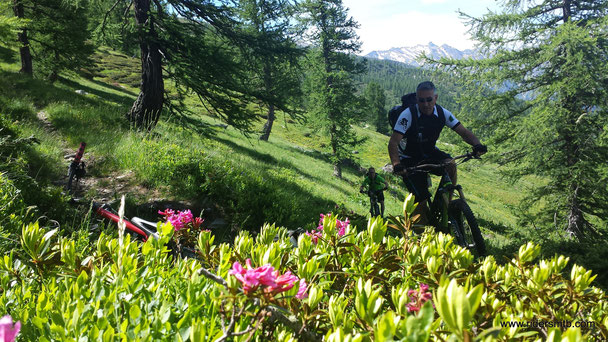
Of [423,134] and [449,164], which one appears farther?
[423,134]

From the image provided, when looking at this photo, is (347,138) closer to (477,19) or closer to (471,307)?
(477,19)

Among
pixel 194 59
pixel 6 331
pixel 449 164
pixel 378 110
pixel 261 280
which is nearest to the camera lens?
pixel 6 331

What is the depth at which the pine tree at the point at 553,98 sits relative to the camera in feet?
29.3

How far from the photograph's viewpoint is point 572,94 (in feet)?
30.3

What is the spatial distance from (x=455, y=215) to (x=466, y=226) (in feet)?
0.63

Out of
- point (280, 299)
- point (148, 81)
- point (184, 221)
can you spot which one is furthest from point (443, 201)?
point (148, 81)

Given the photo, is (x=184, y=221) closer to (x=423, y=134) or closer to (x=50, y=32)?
(x=423, y=134)

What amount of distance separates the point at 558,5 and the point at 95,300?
14.9 metres

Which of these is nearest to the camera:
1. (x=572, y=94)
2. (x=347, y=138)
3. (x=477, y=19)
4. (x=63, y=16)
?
(x=572, y=94)

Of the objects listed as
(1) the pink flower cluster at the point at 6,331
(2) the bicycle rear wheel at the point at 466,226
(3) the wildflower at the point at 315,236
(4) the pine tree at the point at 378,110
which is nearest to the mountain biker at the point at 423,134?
(2) the bicycle rear wheel at the point at 466,226

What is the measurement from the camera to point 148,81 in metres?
9.06

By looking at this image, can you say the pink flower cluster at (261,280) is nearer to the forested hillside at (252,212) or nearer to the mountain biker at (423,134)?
the forested hillside at (252,212)

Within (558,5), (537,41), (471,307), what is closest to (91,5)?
(471,307)

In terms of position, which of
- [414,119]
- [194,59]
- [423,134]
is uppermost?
[194,59]
